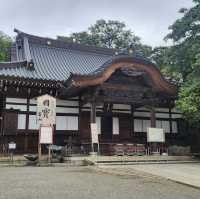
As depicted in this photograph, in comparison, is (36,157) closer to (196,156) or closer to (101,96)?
(101,96)

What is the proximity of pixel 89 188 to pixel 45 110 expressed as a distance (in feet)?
23.9

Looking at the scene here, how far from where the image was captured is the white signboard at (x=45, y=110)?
13.9 m

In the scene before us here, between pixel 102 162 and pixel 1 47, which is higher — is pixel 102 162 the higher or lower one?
the lower one

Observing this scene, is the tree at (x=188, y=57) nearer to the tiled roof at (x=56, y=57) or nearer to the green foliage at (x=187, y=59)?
the green foliage at (x=187, y=59)

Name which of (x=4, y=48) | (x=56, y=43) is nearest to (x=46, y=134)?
(x=56, y=43)

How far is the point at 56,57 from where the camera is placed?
75.5 feet

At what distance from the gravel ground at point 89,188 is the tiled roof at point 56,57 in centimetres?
958

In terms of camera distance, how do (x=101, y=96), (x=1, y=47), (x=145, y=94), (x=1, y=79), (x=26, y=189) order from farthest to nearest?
(x=1, y=47), (x=145, y=94), (x=101, y=96), (x=1, y=79), (x=26, y=189)

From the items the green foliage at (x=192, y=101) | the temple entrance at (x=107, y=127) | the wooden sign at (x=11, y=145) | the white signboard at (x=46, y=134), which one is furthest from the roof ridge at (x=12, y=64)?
the green foliage at (x=192, y=101)

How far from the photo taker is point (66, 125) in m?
17.4

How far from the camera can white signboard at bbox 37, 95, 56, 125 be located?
13.9 meters

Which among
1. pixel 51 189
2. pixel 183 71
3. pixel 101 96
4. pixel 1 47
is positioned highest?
pixel 1 47

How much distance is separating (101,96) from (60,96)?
2.69 metres

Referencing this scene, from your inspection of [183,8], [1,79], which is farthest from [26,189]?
[183,8]
